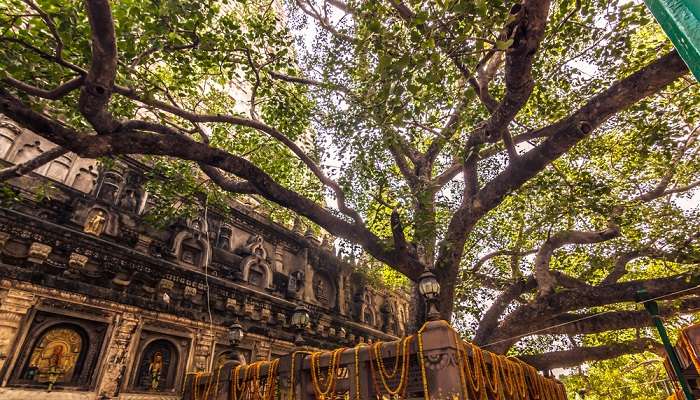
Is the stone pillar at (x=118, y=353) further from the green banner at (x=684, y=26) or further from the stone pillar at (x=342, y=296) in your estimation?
the green banner at (x=684, y=26)

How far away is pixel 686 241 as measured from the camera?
910cm

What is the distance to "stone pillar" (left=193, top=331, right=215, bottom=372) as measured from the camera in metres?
9.09

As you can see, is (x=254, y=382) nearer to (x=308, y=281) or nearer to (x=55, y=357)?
(x=55, y=357)

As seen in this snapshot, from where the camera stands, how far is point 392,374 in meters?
4.72

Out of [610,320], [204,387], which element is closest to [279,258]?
[204,387]

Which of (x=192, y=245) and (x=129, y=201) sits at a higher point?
(x=129, y=201)

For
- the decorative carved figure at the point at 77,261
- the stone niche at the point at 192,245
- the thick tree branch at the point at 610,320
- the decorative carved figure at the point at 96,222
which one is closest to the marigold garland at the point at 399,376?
the thick tree branch at the point at 610,320

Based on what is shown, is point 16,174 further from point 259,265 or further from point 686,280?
point 686,280

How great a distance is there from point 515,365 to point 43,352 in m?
9.03

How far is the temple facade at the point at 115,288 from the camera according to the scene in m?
6.95

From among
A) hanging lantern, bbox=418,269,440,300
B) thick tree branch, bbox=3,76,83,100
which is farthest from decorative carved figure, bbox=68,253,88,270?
hanging lantern, bbox=418,269,440,300

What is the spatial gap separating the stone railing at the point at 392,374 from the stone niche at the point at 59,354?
2883mm

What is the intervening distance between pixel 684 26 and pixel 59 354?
1001 centimetres

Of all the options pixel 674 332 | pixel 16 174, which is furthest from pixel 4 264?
pixel 674 332
